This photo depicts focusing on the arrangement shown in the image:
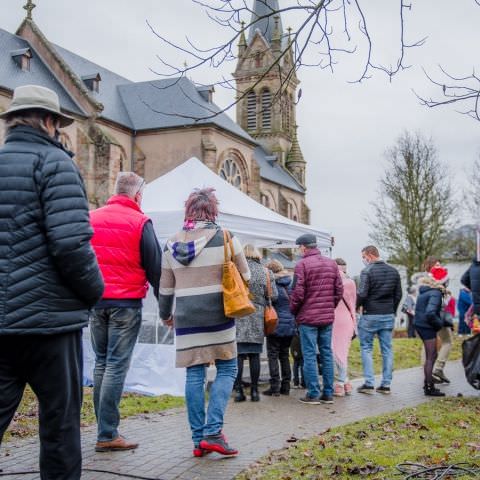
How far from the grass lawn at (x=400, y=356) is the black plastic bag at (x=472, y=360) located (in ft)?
12.4

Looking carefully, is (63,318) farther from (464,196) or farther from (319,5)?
(464,196)

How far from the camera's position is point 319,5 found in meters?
5.28

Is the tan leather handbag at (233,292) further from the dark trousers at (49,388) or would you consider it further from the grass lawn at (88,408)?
the grass lawn at (88,408)

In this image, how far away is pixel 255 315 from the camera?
348 inches

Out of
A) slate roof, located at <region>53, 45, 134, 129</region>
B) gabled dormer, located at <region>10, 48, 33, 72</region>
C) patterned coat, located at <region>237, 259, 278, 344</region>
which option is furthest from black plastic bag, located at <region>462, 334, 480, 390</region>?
slate roof, located at <region>53, 45, 134, 129</region>

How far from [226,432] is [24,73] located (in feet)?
93.0

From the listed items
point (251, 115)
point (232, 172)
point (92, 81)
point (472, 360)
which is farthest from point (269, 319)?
point (251, 115)

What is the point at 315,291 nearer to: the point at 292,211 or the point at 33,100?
the point at 33,100

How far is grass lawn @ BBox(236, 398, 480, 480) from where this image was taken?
517 centimetres

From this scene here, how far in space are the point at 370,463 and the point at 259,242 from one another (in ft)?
23.5

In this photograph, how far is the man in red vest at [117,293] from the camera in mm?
5691

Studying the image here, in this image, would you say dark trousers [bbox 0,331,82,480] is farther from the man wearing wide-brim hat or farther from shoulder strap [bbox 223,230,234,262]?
shoulder strap [bbox 223,230,234,262]

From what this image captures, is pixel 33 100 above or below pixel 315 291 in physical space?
above

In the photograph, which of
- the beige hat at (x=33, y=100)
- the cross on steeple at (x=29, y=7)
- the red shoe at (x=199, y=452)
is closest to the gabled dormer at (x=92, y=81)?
the cross on steeple at (x=29, y=7)
